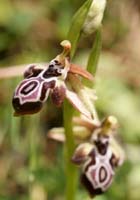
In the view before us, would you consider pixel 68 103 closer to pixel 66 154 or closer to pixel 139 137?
pixel 66 154

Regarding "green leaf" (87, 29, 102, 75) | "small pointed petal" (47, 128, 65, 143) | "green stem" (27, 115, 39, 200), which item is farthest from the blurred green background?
"green leaf" (87, 29, 102, 75)

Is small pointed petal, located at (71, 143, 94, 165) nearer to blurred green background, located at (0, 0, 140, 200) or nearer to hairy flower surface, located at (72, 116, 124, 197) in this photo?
hairy flower surface, located at (72, 116, 124, 197)

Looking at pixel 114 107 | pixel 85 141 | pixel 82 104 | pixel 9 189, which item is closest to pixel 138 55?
pixel 114 107

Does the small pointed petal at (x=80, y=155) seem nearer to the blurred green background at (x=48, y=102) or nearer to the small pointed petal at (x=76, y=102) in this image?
the small pointed petal at (x=76, y=102)

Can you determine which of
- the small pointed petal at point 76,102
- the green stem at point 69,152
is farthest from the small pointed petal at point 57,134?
the small pointed petal at point 76,102

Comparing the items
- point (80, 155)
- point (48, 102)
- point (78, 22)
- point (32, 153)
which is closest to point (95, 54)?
point (78, 22)

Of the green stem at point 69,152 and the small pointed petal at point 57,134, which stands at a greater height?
the small pointed petal at point 57,134
